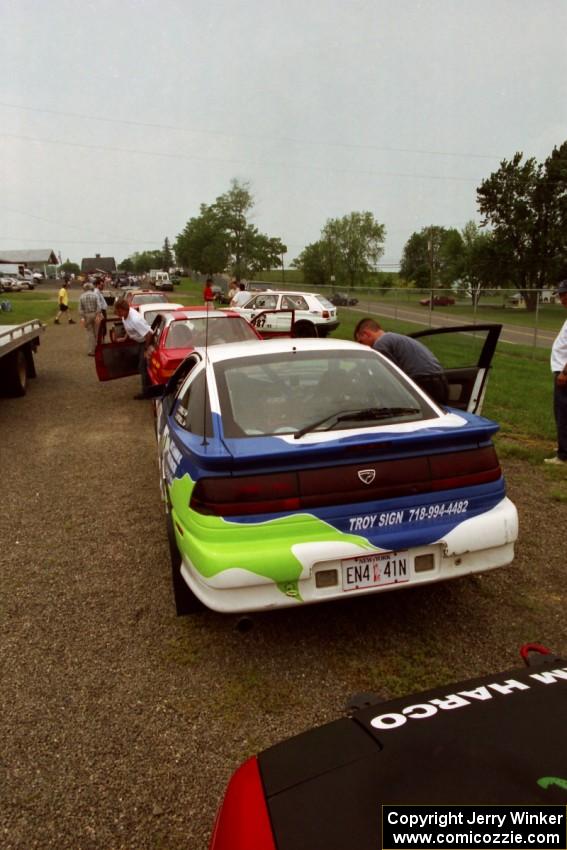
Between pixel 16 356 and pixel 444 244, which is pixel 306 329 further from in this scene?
pixel 444 244

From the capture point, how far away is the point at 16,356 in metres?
10.2

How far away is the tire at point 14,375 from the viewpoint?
32.8 ft

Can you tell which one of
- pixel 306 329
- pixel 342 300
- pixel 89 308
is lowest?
pixel 306 329

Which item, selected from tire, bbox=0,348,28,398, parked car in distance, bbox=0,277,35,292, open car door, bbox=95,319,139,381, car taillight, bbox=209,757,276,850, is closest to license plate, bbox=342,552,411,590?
car taillight, bbox=209,757,276,850

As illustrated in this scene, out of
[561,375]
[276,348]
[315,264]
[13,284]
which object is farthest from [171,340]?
[315,264]

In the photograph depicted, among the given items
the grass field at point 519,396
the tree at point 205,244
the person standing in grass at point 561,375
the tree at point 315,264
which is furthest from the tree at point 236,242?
the person standing in grass at point 561,375

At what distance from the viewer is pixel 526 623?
3.30m

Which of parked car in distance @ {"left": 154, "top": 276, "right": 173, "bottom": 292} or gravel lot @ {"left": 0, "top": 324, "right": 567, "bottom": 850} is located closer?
gravel lot @ {"left": 0, "top": 324, "right": 567, "bottom": 850}

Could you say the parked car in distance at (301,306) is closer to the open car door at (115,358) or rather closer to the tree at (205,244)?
the open car door at (115,358)

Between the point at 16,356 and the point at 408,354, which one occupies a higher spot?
the point at 408,354

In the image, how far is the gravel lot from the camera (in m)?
2.24

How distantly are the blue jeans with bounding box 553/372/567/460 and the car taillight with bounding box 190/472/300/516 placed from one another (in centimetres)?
391

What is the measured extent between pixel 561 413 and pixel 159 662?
452cm

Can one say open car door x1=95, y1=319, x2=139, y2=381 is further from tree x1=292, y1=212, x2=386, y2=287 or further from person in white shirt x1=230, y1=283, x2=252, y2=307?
tree x1=292, y1=212, x2=386, y2=287
